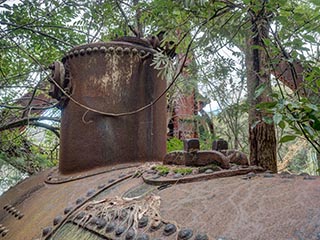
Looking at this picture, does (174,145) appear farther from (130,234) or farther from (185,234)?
(185,234)

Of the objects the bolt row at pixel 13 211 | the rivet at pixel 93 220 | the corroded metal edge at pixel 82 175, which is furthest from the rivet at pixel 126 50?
the rivet at pixel 93 220

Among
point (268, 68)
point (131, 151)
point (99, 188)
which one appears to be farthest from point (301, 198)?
point (131, 151)

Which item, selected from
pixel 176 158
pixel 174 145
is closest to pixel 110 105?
pixel 176 158

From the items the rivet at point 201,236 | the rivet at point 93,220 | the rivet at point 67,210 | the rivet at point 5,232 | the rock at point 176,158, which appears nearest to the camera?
the rivet at point 201,236

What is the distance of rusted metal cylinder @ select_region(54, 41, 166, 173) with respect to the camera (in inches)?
85.1

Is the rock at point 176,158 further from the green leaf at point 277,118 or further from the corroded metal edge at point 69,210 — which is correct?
the green leaf at point 277,118

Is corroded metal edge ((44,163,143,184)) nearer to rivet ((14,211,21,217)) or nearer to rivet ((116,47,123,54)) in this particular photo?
rivet ((14,211,21,217))

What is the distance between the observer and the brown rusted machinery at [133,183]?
36.5 inches

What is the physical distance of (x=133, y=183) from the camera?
151 cm

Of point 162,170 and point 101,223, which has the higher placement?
point 162,170

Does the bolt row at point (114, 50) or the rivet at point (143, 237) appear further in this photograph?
the bolt row at point (114, 50)

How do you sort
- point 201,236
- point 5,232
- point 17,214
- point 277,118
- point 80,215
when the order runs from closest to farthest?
point 201,236, point 277,118, point 80,215, point 5,232, point 17,214

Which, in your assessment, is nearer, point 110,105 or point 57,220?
point 57,220

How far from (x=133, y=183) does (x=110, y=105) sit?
801mm
